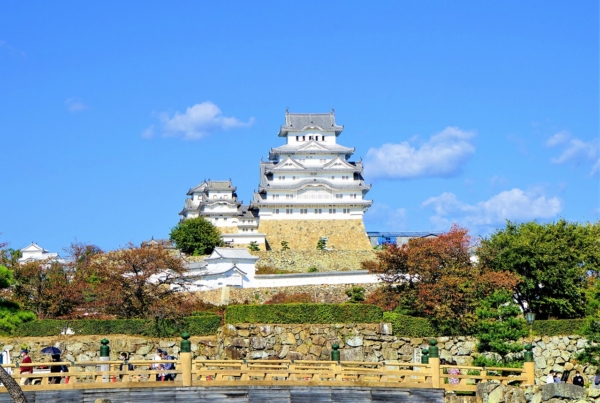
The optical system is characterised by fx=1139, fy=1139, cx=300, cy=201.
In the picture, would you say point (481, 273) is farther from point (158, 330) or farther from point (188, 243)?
point (188, 243)

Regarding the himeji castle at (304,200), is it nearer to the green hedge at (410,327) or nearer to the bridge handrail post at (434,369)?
the green hedge at (410,327)

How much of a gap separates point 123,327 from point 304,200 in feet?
114

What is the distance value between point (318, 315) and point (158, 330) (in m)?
6.20

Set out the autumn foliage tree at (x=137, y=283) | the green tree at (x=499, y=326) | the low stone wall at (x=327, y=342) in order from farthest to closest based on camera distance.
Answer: the autumn foliage tree at (x=137, y=283), the low stone wall at (x=327, y=342), the green tree at (x=499, y=326)

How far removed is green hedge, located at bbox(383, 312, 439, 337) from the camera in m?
43.6

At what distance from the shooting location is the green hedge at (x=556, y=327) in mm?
43875

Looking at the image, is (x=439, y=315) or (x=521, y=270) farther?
(x=521, y=270)

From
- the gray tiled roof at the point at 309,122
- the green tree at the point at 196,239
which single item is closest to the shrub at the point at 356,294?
the green tree at the point at 196,239

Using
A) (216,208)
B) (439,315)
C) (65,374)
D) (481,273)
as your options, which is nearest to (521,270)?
(481,273)

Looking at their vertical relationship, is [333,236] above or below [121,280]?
above

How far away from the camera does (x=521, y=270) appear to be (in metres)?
46.9

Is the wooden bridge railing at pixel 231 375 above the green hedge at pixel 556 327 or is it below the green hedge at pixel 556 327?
below

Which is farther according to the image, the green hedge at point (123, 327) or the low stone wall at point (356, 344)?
the green hedge at point (123, 327)

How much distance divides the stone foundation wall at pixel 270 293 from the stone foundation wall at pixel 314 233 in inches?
787
